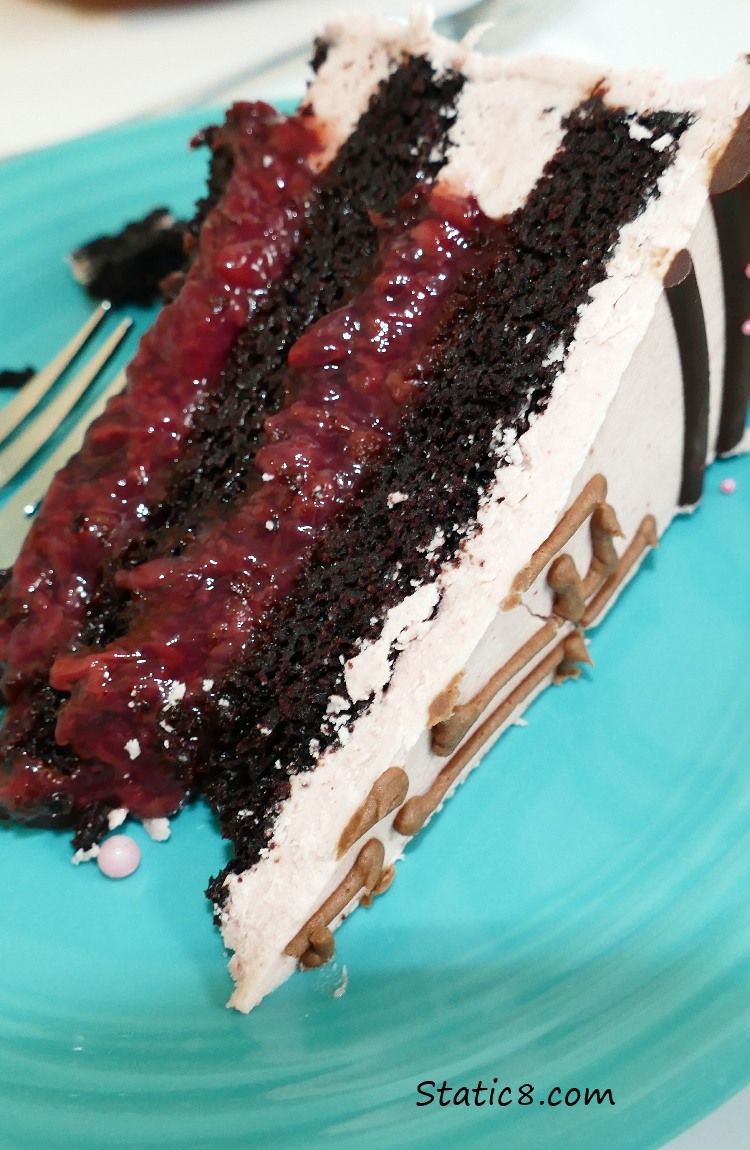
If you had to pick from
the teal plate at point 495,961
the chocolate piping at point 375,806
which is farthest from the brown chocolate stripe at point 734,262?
the chocolate piping at point 375,806

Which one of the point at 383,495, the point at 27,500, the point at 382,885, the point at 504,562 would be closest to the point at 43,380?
the point at 27,500

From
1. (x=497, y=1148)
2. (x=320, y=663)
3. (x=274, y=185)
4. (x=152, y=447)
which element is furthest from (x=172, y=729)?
(x=274, y=185)

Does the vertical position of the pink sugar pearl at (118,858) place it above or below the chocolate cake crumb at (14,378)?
below

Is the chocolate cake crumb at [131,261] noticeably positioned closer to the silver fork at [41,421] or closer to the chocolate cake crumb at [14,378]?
the silver fork at [41,421]

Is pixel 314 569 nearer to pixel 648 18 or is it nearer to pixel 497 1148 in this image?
A: pixel 497 1148

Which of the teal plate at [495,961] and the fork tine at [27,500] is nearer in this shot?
the teal plate at [495,961]

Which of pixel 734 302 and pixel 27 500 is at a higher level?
pixel 734 302

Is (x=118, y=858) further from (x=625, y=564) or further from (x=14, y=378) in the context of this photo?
(x=14, y=378)

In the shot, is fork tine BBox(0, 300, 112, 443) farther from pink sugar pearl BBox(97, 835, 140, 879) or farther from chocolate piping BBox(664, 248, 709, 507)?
chocolate piping BBox(664, 248, 709, 507)
